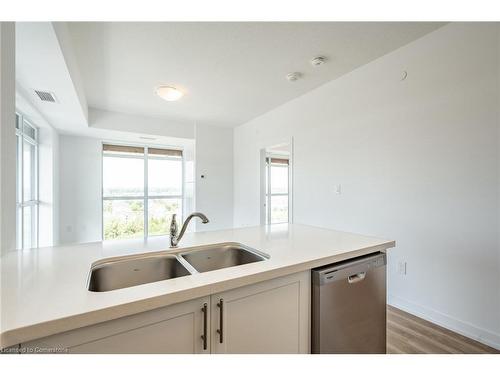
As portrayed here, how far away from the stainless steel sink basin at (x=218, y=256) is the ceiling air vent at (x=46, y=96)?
8.24 ft

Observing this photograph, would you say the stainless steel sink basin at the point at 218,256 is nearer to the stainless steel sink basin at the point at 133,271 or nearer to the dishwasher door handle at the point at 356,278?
the stainless steel sink basin at the point at 133,271

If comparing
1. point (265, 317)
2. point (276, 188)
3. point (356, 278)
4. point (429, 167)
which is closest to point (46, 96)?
point (265, 317)

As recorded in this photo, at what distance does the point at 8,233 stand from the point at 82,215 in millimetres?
3917

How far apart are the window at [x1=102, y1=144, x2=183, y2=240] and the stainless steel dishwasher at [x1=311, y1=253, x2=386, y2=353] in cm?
481

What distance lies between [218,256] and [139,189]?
14.2ft

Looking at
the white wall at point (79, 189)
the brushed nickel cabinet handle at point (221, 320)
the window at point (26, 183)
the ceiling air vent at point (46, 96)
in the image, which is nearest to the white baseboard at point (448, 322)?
the brushed nickel cabinet handle at point (221, 320)

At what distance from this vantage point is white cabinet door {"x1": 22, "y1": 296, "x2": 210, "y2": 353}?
637 mm

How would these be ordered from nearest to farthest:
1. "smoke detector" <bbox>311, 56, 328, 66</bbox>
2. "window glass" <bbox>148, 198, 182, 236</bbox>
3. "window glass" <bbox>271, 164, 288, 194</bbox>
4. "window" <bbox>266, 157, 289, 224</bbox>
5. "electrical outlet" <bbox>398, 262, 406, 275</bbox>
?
1. "electrical outlet" <bbox>398, 262, 406, 275</bbox>
2. "smoke detector" <bbox>311, 56, 328, 66</bbox>
3. "window glass" <bbox>148, 198, 182, 236</bbox>
4. "window" <bbox>266, 157, 289, 224</bbox>
5. "window glass" <bbox>271, 164, 288, 194</bbox>

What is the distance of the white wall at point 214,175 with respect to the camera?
15.6 feet

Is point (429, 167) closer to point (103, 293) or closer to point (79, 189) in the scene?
point (103, 293)

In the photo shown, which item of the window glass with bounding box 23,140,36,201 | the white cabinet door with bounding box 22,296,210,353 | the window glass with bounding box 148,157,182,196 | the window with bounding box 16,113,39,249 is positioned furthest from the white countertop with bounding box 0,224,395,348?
the window glass with bounding box 148,157,182,196

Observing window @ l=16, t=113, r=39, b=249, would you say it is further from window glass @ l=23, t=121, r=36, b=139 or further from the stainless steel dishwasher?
the stainless steel dishwasher
